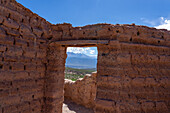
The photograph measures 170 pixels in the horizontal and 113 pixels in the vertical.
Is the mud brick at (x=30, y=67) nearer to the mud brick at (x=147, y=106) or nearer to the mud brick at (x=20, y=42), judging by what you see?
the mud brick at (x=20, y=42)

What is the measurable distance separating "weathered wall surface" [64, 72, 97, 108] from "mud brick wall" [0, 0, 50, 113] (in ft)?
19.4

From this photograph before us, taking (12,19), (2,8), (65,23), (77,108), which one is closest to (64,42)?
(65,23)

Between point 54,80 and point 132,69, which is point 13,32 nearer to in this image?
point 54,80

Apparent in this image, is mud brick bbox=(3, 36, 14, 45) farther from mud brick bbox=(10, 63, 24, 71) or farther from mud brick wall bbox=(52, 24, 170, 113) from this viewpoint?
mud brick wall bbox=(52, 24, 170, 113)

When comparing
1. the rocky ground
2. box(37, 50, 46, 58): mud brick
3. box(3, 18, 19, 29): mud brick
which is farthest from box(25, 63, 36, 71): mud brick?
the rocky ground

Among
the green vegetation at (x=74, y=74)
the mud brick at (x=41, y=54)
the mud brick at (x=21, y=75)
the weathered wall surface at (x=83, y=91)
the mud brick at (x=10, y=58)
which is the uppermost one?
the mud brick at (x=41, y=54)

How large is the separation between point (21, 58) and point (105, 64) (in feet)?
9.90

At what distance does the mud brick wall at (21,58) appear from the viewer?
3.94m

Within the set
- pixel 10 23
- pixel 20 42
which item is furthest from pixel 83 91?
pixel 10 23

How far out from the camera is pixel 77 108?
34.6 feet

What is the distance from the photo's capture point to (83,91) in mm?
11047

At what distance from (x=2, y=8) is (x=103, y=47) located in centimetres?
352

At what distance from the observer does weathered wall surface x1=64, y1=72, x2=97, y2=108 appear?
10734mm

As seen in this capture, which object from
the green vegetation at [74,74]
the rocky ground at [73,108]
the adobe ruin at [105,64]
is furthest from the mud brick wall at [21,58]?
the green vegetation at [74,74]
